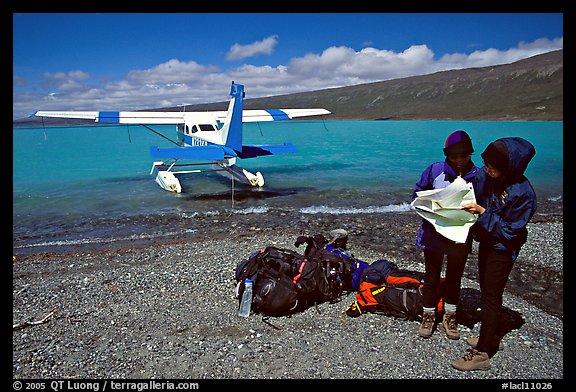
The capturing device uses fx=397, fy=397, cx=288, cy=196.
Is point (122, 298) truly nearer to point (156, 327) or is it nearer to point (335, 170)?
point (156, 327)

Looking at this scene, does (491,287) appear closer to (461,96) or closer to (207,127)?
(207,127)

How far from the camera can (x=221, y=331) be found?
4.16 metres

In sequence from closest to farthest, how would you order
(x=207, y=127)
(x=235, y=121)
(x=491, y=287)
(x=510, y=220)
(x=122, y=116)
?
(x=510, y=220) < (x=491, y=287) < (x=235, y=121) < (x=207, y=127) < (x=122, y=116)

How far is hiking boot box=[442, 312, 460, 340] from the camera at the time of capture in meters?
3.89

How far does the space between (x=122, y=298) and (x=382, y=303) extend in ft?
10.5

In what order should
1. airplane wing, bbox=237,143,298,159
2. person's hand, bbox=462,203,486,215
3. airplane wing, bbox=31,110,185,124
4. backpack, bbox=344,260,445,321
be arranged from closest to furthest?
person's hand, bbox=462,203,486,215 < backpack, bbox=344,260,445,321 < airplane wing, bbox=237,143,298,159 < airplane wing, bbox=31,110,185,124

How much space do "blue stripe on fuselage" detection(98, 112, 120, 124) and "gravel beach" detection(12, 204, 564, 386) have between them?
41.7ft

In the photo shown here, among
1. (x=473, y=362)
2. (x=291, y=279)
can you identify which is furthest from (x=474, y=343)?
(x=291, y=279)

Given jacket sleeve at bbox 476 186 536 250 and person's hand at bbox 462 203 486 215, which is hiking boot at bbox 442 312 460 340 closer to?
jacket sleeve at bbox 476 186 536 250

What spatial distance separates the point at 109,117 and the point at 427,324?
17.8 metres

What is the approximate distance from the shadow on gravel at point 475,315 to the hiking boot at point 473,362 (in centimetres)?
72

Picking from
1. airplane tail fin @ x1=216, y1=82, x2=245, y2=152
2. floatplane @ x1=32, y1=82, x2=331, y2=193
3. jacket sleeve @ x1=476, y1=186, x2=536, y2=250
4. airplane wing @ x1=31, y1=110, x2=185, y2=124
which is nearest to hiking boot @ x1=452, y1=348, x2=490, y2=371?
jacket sleeve @ x1=476, y1=186, x2=536, y2=250

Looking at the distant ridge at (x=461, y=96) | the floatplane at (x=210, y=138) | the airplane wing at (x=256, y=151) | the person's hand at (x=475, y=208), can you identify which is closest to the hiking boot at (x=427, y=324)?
the person's hand at (x=475, y=208)
